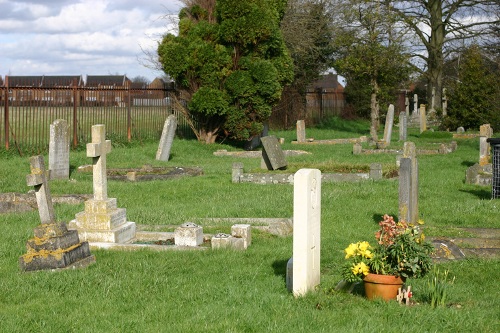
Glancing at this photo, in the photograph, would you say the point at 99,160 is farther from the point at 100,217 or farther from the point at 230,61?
the point at 230,61

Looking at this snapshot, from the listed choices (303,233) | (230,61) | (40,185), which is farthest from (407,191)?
(230,61)

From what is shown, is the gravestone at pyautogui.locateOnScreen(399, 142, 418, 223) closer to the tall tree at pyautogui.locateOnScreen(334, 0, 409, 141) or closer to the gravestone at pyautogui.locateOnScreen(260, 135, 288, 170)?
the gravestone at pyautogui.locateOnScreen(260, 135, 288, 170)

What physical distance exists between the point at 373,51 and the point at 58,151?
18.5m

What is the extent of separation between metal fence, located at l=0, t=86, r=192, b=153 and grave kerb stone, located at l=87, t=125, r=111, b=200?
12378 millimetres

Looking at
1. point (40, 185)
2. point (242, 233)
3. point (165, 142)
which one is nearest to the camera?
point (40, 185)

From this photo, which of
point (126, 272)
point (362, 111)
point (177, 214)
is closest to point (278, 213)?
point (177, 214)

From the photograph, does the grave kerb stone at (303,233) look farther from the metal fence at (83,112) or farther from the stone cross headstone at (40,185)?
the metal fence at (83,112)

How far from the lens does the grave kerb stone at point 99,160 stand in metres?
11.4

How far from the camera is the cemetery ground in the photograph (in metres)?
6.81

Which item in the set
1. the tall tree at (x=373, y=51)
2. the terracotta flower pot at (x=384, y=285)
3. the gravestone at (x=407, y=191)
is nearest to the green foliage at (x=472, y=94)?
the tall tree at (x=373, y=51)

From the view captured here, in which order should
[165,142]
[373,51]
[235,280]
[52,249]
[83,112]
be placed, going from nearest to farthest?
[235,280] < [52,249] < [165,142] < [83,112] < [373,51]

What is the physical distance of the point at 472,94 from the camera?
125 feet

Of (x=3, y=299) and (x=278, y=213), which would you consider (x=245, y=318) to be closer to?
(x=3, y=299)

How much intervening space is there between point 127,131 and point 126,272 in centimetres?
1973
